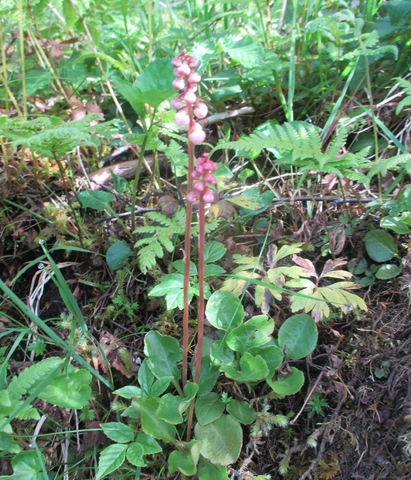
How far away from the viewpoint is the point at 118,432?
1.37 metres

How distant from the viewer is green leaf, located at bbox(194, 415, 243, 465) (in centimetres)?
136

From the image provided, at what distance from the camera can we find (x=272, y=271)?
1636 millimetres

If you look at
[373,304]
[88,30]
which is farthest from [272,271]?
[88,30]

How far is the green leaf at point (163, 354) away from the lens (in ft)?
5.02

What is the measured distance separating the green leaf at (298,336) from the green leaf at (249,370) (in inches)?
6.9

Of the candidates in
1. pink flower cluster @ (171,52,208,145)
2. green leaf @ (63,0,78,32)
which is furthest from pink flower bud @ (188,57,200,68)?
green leaf @ (63,0,78,32)

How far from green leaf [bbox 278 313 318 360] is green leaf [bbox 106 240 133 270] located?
0.77 m

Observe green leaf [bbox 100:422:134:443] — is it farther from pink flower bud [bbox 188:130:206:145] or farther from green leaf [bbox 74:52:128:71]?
green leaf [bbox 74:52:128:71]

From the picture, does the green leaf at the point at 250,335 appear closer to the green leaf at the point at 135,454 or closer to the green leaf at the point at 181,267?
the green leaf at the point at 181,267

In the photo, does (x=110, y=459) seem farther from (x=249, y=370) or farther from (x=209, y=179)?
(x=209, y=179)

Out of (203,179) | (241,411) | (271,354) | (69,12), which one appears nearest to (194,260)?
(271,354)

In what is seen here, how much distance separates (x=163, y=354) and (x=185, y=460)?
374 mm

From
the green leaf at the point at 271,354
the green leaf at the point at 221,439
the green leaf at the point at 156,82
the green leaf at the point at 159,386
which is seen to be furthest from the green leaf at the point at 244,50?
the green leaf at the point at 221,439

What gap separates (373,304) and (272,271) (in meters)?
0.45
